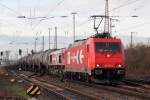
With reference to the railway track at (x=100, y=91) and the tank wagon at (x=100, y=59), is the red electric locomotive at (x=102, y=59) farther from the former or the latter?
the railway track at (x=100, y=91)

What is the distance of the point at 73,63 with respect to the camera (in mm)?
40469

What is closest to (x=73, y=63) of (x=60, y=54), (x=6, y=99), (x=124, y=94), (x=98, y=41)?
(x=98, y=41)

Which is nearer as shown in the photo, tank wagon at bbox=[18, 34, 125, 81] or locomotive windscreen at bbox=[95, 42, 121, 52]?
tank wagon at bbox=[18, 34, 125, 81]

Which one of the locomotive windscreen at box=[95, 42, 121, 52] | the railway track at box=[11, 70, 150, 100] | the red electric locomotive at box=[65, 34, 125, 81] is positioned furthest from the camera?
the locomotive windscreen at box=[95, 42, 121, 52]

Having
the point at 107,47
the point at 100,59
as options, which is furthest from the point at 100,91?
the point at 107,47

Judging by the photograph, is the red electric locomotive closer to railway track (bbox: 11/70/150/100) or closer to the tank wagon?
the tank wagon

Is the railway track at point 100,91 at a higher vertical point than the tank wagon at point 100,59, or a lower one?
lower

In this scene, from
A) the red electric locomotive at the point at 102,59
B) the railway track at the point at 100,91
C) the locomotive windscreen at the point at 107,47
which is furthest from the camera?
the locomotive windscreen at the point at 107,47

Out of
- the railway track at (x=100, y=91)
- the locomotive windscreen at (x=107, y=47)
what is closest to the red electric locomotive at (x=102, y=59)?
the locomotive windscreen at (x=107, y=47)

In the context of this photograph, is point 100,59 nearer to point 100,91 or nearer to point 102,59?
point 102,59

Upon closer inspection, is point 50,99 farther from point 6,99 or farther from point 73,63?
point 73,63

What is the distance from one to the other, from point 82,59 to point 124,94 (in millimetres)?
11299

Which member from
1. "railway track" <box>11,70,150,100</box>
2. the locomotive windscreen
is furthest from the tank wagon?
"railway track" <box>11,70,150,100</box>

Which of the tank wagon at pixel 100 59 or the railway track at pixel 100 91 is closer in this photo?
the railway track at pixel 100 91
